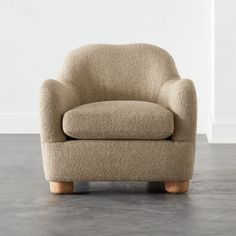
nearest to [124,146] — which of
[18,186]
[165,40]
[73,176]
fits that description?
[73,176]

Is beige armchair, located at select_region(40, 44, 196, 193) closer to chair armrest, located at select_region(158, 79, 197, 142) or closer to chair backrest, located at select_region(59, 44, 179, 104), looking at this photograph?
chair armrest, located at select_region(158, 79, 197, 142)

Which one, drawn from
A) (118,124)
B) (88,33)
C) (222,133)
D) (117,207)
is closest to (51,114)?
(118,124)

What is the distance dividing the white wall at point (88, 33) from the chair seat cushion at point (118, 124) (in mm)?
2171

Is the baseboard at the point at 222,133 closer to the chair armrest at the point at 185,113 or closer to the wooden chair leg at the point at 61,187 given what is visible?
the chair armrest at the point at 185,113

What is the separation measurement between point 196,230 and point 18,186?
4.00 feet

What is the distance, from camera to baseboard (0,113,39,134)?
17.3 feet

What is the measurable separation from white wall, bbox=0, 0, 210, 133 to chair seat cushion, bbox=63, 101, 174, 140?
2.17m

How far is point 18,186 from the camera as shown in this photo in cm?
329

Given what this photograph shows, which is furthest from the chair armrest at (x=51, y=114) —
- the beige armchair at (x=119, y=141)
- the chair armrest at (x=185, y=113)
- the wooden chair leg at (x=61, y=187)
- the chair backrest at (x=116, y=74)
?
the chair armrest at (x=185, y=113)

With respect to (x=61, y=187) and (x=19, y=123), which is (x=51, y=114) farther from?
(x=19, y=123)

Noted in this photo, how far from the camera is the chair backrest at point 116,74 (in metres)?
3.58

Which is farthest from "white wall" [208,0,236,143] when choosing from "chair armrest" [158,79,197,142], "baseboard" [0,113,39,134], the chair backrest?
"chair armrest" [158,79,197,142]

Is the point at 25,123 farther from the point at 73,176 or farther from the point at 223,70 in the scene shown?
the point at 73,176

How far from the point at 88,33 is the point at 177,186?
240 cm
